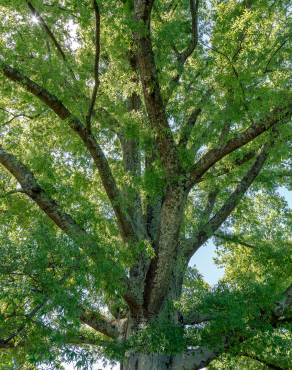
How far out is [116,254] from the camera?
8.32 meters

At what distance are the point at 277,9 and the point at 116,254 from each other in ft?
24.6

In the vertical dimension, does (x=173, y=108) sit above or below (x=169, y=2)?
below

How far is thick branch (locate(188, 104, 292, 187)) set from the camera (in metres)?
7.94

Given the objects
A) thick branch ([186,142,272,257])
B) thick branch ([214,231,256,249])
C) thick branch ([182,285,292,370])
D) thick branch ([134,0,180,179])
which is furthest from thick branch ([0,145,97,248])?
thick branch ([214,231,256,249])

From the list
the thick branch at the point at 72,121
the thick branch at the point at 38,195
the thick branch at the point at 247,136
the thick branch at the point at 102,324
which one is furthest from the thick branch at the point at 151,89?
the thick branch at the point at 102,324

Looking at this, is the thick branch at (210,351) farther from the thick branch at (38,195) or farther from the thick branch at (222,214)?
the thick branch at (38,195)

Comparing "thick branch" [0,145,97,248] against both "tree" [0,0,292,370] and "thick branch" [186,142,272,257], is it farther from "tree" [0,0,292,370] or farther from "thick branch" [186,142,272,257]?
"thick branch" [186,142,272,257]

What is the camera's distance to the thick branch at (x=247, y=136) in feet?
26.0

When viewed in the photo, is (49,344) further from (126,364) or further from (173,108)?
(173,108)

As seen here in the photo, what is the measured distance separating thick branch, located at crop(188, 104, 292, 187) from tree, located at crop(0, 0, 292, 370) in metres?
0.02

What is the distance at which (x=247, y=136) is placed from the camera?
26.6 feet

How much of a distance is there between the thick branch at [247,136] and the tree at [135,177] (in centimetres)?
2

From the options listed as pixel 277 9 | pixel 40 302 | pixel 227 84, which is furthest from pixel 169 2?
pixel 40 302

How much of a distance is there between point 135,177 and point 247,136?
263 centimetres
